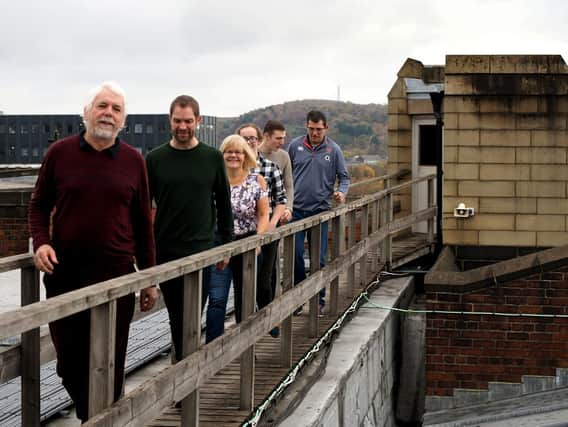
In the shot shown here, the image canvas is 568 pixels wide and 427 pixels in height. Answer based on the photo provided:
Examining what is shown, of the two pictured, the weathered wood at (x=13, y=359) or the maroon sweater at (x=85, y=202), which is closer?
the weathered wood at (x=13, y=359)

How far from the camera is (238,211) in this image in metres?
6.77

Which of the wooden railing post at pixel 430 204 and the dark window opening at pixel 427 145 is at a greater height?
the dark window opening at pixel 427 145

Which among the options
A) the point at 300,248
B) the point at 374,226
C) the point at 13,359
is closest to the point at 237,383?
the point at 13,359

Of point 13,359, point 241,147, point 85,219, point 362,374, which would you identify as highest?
A: point 241,147

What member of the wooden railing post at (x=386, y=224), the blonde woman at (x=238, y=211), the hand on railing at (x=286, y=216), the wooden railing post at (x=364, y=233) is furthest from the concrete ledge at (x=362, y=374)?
the hand on railing at (x=286, y=216)

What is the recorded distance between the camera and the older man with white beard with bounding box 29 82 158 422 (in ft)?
14.6

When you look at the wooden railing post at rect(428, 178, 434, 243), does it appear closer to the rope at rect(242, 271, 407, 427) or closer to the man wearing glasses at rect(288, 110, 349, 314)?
the rope at rect(242, 271, 407, 427)

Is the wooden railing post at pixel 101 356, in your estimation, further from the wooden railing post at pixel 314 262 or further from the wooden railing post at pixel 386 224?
the wooden railing post at pixel 386 224

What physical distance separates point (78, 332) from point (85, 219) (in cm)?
47

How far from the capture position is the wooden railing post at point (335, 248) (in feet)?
29.4

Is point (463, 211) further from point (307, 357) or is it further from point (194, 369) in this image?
point (194, 369)

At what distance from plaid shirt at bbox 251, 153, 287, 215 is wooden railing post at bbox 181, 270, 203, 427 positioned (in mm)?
2719

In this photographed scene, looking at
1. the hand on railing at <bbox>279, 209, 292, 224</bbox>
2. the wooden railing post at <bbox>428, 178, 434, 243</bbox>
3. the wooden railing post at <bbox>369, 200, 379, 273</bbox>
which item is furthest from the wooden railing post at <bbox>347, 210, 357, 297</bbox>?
the wooden railing post at <bbox>428, 178, 434, 243</bbox>

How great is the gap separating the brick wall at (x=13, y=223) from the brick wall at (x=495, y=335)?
7656 mm
